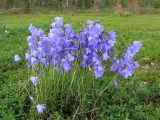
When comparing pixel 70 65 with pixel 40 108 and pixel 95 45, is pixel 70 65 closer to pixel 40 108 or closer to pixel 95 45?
pixel 95 45

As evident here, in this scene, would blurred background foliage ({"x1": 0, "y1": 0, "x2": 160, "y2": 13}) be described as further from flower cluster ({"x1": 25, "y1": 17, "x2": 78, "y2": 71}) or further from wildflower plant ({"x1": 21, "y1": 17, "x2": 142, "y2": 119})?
flower cluster ({"x1": 25, "y1": 17, "x2": 78, "y2": 71})

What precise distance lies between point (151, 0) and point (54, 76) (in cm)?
3708

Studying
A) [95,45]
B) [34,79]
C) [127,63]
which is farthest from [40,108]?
[127,63]

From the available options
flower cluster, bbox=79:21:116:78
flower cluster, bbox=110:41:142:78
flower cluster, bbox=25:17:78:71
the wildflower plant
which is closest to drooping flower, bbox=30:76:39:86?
the wildflower plant

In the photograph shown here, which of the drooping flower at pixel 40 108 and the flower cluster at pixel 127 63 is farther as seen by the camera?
the flower cluster at pixel 127 63

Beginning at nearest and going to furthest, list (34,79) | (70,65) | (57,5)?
(34,79), (70,65), (57,5)

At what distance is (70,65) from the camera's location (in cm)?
446

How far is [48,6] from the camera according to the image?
36156mm

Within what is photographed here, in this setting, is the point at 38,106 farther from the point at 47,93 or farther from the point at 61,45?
the point at 61,45

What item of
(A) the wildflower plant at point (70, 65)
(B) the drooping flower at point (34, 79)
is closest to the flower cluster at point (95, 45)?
(A) the wildflower plant at point (70, 65)

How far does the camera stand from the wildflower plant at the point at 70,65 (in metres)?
4.39

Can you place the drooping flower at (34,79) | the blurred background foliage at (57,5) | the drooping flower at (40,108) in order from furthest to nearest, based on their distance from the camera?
the blurred background foliage at (57,5)
the drooping flower at (34,79)
the drooping flower at (40,108)

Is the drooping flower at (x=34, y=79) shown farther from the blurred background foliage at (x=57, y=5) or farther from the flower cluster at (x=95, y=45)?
the blurred background foliage at (x=57, y=5)

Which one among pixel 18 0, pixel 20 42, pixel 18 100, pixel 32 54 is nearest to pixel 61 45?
pixel 32 54
